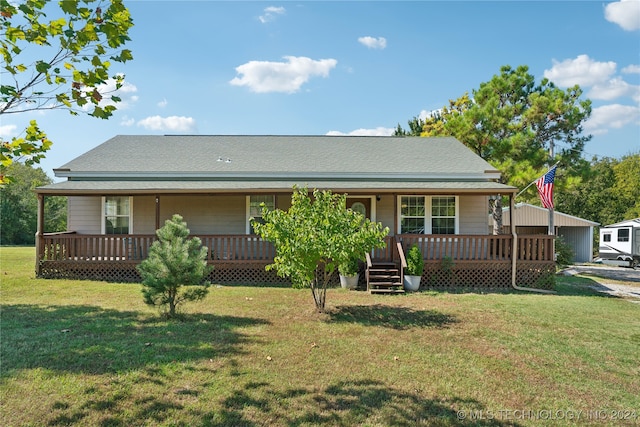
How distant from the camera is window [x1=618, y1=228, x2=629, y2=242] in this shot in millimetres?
22506

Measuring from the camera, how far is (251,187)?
11781 millimetres

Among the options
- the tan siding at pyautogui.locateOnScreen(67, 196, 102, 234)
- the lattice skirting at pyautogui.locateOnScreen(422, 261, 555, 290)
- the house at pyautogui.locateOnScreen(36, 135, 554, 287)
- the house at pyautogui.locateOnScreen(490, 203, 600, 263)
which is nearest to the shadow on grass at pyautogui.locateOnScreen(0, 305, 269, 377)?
the house at pyautogui.locateOnScreen(36, 135, 554, 287)

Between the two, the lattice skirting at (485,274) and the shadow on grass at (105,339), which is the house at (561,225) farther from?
the shadow on grass at (105,339)

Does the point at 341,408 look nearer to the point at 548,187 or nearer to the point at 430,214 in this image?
the point at 430,214

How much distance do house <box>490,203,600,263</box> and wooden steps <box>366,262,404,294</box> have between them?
1652cm

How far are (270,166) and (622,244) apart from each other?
22.2 meters

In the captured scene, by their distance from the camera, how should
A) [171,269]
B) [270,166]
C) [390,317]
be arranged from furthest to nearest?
[270,166] → [390,317] → [171,269]

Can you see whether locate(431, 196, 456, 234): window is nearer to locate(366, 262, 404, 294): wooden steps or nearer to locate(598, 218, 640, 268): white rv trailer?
locate(366, 262, 404, 294): wooden steps

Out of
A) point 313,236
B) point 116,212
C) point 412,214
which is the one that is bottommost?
point 313,236

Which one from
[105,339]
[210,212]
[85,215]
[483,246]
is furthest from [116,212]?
[483,246]

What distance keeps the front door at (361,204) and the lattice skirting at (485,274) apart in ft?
9.17

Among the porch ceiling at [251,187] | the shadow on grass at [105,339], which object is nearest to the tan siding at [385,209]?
the porch ceiling at [251,187]

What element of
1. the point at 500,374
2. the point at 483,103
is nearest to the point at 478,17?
the point at 483,103

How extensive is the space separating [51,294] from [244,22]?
8349mm
